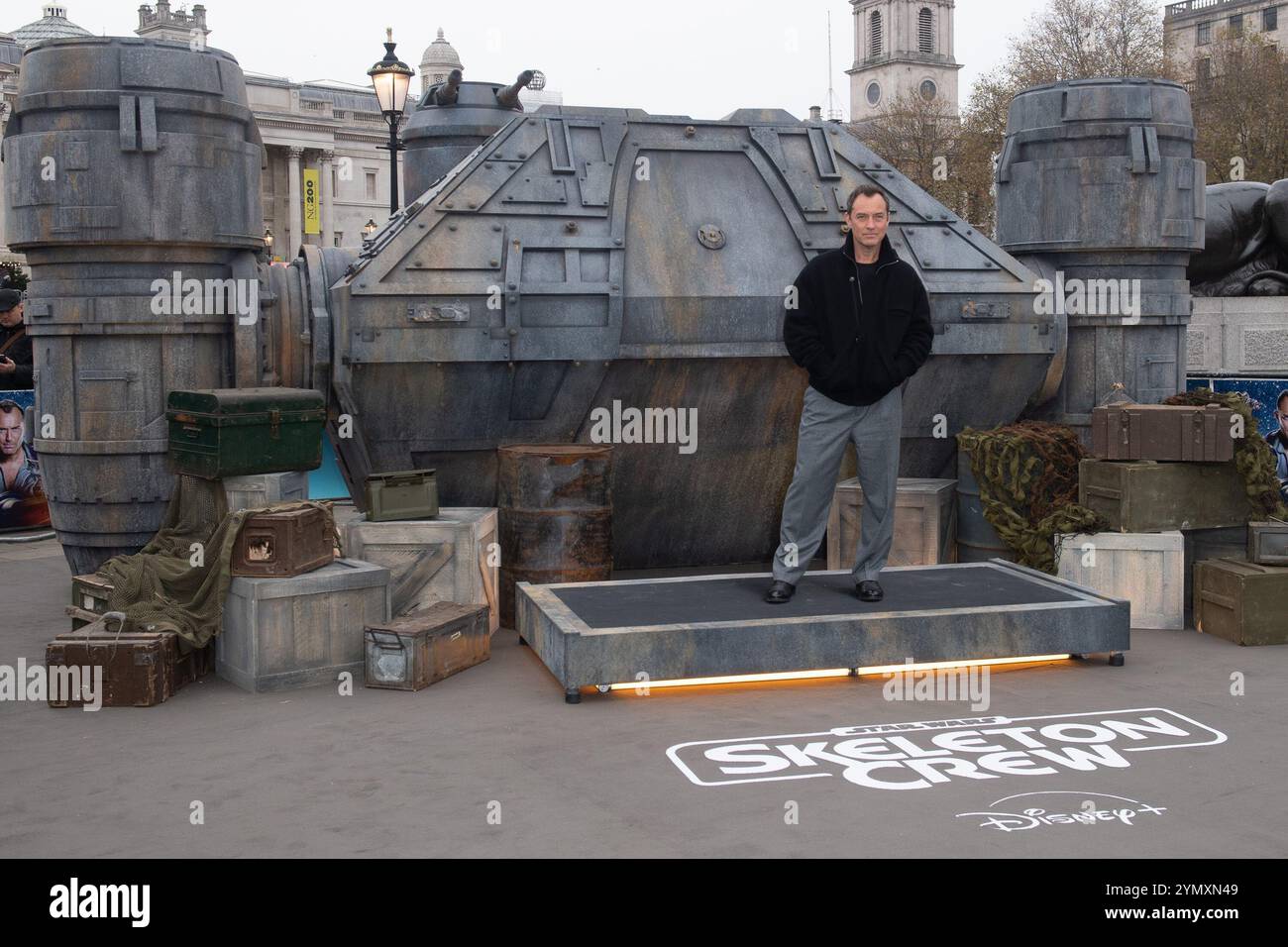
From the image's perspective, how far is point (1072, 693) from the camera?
7367mm

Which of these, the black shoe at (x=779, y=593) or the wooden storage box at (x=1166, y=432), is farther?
the wooden storage box at (x=1166, y=432)

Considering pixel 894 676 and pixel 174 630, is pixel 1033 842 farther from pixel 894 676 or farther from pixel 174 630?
pixel 174 630

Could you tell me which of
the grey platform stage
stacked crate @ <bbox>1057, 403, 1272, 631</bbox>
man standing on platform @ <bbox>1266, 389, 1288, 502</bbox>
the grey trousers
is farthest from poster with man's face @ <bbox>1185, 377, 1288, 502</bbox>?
the grey trousers

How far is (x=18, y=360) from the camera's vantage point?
1489 cm

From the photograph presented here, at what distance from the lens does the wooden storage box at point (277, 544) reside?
7.74 metres

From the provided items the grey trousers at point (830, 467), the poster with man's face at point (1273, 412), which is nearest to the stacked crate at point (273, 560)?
the grey trousers at point (830, 467)

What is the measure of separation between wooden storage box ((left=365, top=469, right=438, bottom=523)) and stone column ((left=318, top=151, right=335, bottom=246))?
70455mm

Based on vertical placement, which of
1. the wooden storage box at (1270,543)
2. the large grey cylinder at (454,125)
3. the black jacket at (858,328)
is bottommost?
the wooden storage box at (1270,543)

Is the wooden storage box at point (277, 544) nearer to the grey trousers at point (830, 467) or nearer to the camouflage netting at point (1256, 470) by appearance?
the grey trousers at point (830, 467)

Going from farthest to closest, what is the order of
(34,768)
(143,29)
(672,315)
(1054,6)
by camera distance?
(143,29) → (1054,6) → (672,315) → (34,768)

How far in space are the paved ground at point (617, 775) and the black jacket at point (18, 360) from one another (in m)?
8.24

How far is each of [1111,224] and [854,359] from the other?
13.7 ft
